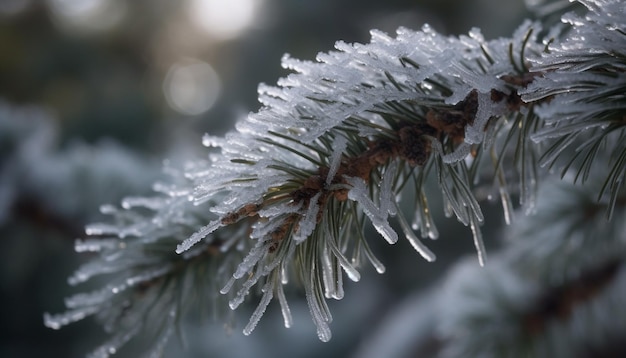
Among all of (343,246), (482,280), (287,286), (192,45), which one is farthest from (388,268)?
(192,45)

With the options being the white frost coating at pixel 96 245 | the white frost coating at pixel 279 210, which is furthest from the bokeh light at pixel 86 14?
the white frost coating at pixel 279 210

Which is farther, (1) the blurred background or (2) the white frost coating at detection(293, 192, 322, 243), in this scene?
(1) the blurred background

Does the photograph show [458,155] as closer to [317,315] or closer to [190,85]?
[317,315]

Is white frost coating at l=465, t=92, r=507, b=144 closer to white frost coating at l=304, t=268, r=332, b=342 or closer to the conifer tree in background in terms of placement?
the conifer tree in background

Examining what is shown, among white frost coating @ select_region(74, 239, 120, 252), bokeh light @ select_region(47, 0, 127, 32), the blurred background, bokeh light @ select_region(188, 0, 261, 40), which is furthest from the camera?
bokeh light @ select_region(47, 0, 127, 32)

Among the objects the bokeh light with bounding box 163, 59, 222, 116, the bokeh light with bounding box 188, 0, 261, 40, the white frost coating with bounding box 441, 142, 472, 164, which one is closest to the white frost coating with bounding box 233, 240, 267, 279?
the white frost coating with bounding box 441, 142, 472, 164

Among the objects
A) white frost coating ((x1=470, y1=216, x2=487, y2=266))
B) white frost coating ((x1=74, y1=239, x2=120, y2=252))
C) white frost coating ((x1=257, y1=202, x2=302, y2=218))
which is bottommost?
white frost coating ((x1=470, y1=216, x2=487, y2=266))

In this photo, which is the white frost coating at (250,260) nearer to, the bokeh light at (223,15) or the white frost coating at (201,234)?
the white frost coating at (201,234)
